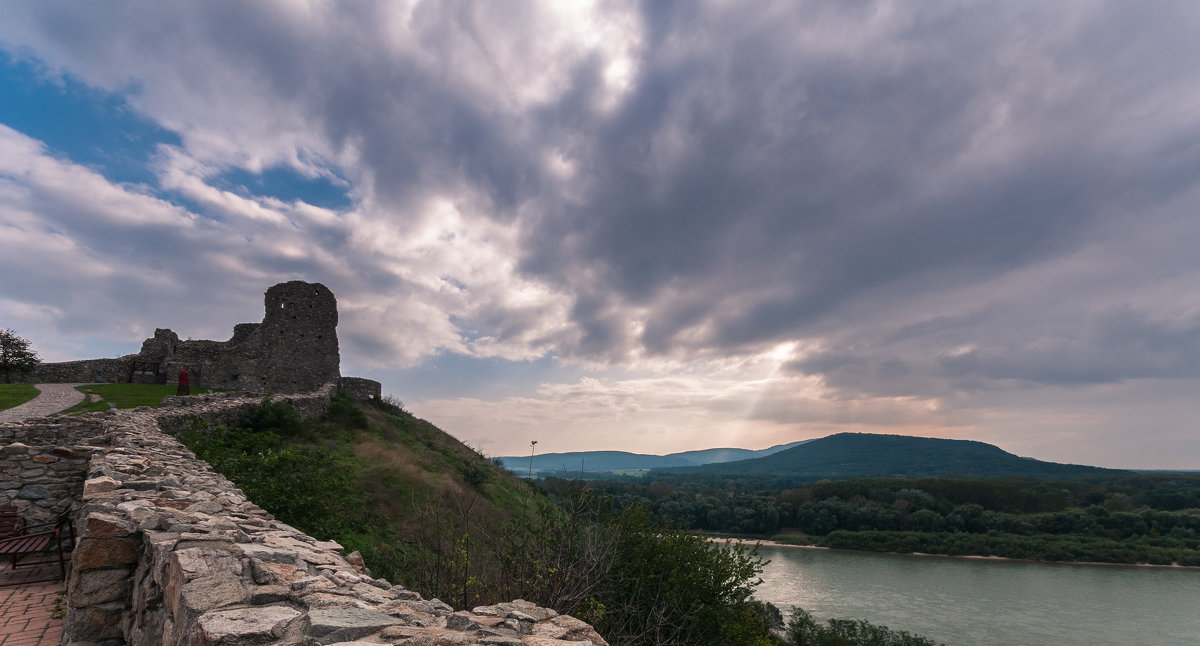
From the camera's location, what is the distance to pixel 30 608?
496cm

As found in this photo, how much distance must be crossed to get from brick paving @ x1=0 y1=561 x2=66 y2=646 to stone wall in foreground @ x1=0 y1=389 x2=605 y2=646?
108cm

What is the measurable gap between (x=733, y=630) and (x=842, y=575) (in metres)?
52.7

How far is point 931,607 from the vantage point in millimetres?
41312

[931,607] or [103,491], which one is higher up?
[103,491]

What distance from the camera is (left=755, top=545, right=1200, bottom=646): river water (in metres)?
35.2

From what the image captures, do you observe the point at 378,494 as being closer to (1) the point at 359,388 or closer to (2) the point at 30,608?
(2) the point at 30,608

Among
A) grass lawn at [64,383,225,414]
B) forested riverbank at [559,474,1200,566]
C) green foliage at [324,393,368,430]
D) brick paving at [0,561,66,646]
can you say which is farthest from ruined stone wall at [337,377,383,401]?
forested riverbank at [559,474,1200,566]

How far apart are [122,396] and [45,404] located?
236 cm

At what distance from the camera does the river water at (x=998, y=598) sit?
35219 mm

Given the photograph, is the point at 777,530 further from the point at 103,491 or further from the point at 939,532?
the point at 103,491

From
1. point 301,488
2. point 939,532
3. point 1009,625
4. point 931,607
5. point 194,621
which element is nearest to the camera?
point 194,621

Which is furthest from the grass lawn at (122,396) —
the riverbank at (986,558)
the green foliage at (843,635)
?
the riverbank at (986,558)

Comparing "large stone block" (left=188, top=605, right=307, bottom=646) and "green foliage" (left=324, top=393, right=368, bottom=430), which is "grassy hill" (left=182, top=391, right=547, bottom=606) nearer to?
"green foliage" (left=324, top=393, right=368, bottom=430)

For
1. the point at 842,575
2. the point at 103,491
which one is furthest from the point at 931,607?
the point at 103,491
